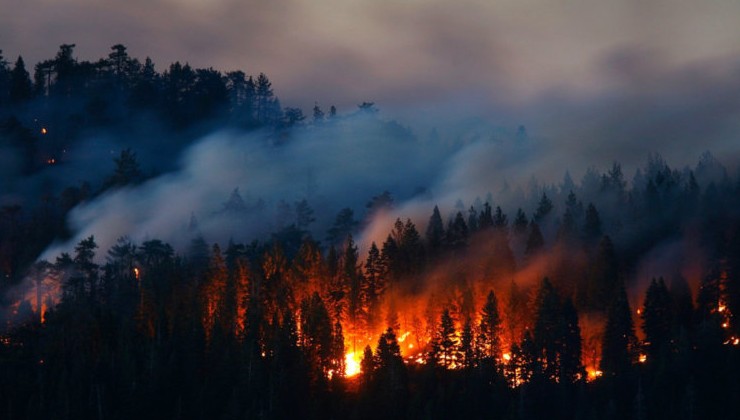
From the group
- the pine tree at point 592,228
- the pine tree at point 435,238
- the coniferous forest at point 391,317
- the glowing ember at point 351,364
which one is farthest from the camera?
the pine tree at point 435,238

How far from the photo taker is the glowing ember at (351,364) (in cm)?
10215

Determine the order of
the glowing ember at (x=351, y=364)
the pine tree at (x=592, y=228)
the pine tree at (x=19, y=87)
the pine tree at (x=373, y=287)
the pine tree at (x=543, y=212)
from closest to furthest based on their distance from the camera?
the glowing ember at (x=351, y=364) → the pine tree at (x=373, y=287) → the pine tree at (x=592, y=228) → the pine tree at (x=543, y=212) → the pine tree at (x=19, y=87)

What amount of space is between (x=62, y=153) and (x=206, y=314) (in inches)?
3296

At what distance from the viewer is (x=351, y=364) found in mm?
105875

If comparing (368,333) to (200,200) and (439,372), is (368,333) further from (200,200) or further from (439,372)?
(200,200)

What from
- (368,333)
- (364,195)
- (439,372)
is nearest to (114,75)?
(364,195)

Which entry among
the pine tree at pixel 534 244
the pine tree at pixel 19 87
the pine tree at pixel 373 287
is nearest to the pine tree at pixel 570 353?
the pine tree at pixel 534 244

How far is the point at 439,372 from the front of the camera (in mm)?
95625

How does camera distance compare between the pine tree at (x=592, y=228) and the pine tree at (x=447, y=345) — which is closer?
the pine tree at (x=447, y=345)

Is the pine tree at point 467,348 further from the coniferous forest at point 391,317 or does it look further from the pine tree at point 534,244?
the pine tree at point 534,244

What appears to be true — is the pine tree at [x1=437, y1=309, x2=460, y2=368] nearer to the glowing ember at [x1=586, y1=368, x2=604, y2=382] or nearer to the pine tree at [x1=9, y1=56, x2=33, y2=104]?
the glowing ember at [x1=586, y1=368, x2=604, y2=382]

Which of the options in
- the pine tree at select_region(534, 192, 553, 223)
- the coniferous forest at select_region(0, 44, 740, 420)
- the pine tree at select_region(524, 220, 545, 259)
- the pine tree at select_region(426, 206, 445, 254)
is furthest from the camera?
the pine tree at select_region(534, 192, 553, 223)

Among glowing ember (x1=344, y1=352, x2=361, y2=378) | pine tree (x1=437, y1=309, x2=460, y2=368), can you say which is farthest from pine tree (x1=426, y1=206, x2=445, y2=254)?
pine tree (x1=437, y1=309, x2=460, y2=368)

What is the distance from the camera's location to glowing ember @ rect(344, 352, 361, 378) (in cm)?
10215
